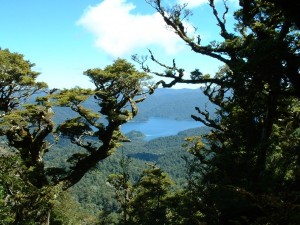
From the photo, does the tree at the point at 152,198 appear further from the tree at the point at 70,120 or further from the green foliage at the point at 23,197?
the green foliage at the point at 23,197

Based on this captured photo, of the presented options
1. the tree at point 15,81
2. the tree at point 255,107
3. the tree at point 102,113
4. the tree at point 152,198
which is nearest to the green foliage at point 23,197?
the tree at point 102,113

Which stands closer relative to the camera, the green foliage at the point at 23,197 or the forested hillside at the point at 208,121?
the forested hillside at the point at 208,121

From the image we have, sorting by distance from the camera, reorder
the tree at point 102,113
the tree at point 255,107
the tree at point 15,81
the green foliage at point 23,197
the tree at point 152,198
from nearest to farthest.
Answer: the tree at point 255,107
the green foliage at point 23,197
the tree at point 15,81
the tree at point 102,113
the tree at point 152,198

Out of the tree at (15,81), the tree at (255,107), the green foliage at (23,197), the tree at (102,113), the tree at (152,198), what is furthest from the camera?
the tree at (152,198)

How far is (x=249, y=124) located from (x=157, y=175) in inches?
617

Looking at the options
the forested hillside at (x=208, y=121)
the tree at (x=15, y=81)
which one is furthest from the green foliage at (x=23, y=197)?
the tree at (x=15, y=81)

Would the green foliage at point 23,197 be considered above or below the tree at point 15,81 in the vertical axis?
below

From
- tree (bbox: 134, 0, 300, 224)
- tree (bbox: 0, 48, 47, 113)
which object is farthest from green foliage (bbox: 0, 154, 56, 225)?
tree (bbox: 134, 0, 300, 224)

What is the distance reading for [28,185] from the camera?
1811 cm

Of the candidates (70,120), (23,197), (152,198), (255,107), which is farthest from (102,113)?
(152,198)

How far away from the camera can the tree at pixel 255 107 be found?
10586mm

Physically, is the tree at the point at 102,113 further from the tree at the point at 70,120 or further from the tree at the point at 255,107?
the tree at the point at 255,107

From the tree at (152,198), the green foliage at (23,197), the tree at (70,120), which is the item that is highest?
the tree at (70,120)

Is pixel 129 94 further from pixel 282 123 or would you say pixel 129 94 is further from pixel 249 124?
pixel 282 123
